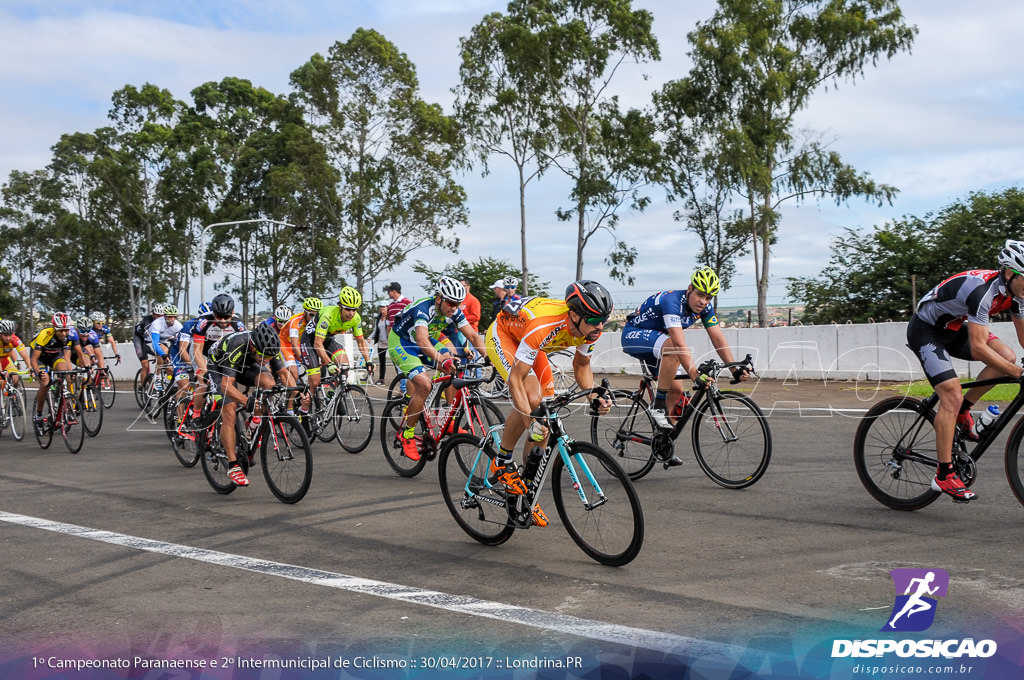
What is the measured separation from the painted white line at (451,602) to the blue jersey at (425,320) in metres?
3.66

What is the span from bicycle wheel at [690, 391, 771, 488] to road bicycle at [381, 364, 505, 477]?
1.90m

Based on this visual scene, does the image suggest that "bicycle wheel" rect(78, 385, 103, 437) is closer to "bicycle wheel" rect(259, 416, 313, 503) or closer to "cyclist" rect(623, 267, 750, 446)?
"bicycle wheel" rect(259, 416, 313, 503)

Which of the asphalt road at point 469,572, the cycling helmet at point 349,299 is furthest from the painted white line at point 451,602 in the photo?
the cycling helmet at point 349,299

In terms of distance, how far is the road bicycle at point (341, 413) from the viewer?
11664 mm

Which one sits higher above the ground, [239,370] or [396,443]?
[239,370]

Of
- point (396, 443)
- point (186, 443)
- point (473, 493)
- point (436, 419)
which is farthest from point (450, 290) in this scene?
point (186, 443)

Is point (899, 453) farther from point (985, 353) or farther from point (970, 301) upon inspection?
point (970, 301)

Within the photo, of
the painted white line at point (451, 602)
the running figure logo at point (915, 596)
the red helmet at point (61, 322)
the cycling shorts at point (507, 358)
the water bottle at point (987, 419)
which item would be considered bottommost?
the painted white line at point (451, 602)

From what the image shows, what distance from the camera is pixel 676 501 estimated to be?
7934mm

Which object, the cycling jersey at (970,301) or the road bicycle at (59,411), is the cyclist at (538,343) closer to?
the cycling jersey at (970,301)

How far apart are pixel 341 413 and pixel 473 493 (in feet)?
19.1

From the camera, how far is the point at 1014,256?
6.20m

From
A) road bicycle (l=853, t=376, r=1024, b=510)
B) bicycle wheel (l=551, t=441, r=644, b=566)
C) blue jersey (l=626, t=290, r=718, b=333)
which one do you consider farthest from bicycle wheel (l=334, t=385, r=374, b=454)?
road bicycle (l=853, t=376, r=1024, b=510)

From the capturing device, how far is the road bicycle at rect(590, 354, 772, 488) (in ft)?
27.2
